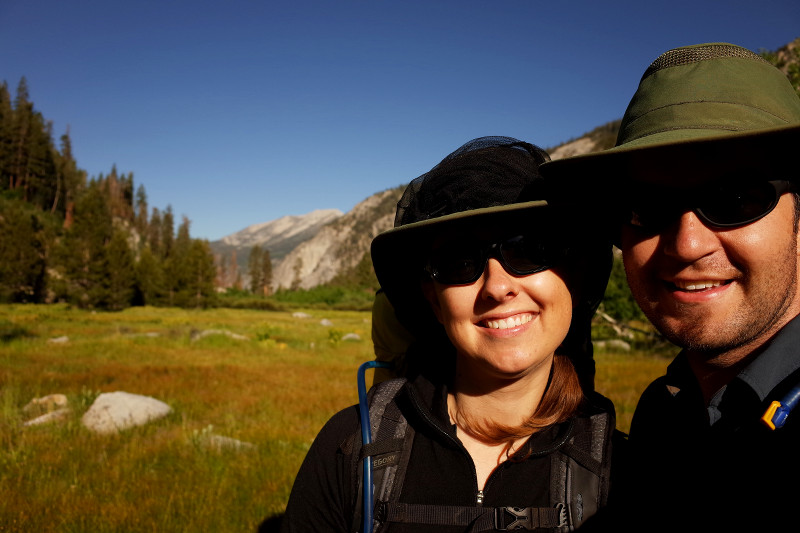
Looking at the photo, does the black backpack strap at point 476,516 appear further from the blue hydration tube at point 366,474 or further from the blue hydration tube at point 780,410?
the blue hydration tube at point 780,410

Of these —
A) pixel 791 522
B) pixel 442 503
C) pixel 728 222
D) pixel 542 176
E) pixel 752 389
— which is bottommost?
pixel 442 503

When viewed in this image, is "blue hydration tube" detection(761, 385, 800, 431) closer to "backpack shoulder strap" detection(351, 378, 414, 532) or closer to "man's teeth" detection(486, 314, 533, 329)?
"man's teeth" detection(486, 314, 533, 329)

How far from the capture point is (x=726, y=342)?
4.82ft

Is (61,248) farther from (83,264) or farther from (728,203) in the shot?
(728,203)

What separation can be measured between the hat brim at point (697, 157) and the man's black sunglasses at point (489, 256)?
31 cm

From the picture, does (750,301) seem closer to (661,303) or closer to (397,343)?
(661,303)

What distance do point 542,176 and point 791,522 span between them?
4.23 feet

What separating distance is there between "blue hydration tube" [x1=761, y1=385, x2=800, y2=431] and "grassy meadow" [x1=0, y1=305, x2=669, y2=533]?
5.41 m

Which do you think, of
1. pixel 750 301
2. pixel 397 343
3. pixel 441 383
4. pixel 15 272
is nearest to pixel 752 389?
pixel 750 301

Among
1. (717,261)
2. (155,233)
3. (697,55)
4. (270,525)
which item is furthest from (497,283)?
(155,233)

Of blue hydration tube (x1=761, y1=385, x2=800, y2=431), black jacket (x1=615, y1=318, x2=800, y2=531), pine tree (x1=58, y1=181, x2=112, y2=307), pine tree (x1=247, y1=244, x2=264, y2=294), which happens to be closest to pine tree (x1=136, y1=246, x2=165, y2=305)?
pine tree (x1=58, y1=181, x2=112, y2=307)

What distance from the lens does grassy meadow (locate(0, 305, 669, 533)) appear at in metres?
5.41

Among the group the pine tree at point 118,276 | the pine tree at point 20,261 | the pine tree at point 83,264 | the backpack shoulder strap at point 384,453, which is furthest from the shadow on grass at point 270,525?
the pine tree at point 20,261

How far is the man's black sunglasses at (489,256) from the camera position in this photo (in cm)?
177
